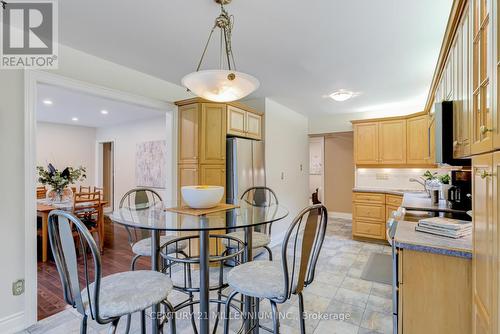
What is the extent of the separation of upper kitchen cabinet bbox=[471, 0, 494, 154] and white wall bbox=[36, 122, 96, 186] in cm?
813

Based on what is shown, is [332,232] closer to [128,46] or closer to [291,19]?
[291,19]

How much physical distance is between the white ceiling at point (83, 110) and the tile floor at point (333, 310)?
2827 mm

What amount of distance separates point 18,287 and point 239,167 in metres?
2.42

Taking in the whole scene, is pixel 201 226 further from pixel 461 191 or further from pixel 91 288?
pixel 461 191

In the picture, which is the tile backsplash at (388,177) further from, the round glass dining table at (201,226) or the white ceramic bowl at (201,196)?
the white ceramic bowl at (201,196)

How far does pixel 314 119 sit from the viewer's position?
5.75 m

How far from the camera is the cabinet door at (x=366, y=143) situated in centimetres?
465

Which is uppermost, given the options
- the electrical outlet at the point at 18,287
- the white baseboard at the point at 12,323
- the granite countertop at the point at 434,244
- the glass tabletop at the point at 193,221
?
the glass tabletop at the point at 193,221

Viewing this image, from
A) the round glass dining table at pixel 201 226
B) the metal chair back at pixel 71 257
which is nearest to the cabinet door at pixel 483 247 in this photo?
the round glass dining table at pixel 201 226

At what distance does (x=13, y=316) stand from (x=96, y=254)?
1.73 metres

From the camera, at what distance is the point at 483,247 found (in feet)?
3.34

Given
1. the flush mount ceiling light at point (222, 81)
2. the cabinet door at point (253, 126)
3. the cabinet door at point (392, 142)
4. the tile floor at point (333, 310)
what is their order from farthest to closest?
the cabinet door at point (392, 142), the cabinet door at point (253, 126), the tile floor at point (333, 310), the flush mount ceiling light at point (222, 81)

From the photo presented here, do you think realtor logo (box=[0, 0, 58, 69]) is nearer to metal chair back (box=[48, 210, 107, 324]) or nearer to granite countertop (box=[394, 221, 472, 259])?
metal chair back (box=[48, 210, 107, 324])

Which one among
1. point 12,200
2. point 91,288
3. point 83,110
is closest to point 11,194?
point 12,200
